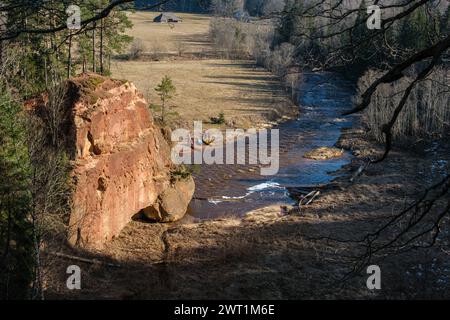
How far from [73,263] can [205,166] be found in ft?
59.0

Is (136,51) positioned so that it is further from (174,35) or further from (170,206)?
(170,206)

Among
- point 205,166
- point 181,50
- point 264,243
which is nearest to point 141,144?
point 264,243

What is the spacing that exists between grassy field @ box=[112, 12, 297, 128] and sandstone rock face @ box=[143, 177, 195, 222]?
14.0 meters

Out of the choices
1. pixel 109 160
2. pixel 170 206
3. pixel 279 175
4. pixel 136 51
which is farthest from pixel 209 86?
pixel 109 160

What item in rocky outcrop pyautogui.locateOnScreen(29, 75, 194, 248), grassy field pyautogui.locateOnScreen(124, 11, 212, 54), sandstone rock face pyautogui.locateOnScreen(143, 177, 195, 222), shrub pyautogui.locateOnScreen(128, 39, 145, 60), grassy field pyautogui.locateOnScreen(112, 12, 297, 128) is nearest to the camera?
rocky outcrop pyautogui.locateOnScreen(29, 75, 194, 248)

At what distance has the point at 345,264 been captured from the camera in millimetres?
17766

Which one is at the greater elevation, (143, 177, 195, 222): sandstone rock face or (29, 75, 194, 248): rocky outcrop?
(29, 75, 194, 248): rocky outcrop

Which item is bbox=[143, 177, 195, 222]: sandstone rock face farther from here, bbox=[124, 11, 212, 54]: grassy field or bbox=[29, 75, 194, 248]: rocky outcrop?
bbox=[124, 11, 212, 54]: grassy field

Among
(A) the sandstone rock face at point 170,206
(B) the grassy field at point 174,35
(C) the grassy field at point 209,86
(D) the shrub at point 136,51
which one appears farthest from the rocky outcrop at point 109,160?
(D) the shrub at point 136,51

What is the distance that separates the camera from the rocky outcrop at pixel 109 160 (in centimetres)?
1764

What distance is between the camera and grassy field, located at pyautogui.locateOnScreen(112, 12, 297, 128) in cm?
4712

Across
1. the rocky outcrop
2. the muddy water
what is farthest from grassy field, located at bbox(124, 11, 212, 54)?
the rocky outcrop

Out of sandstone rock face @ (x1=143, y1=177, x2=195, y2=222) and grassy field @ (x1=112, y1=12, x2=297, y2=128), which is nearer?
sandstone rock face @ (x1=143, y1=177, x2=195, y2=222)

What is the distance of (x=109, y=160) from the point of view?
62.5 ft
